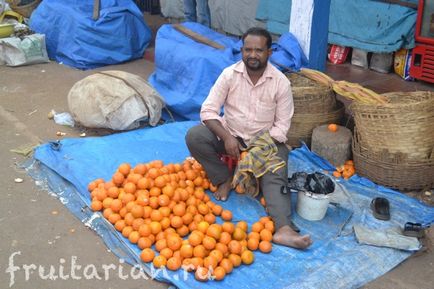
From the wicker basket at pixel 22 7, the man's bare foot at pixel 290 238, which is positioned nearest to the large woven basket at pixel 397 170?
the man's bare foot at pixel 290 238

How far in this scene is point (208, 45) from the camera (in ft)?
20.1

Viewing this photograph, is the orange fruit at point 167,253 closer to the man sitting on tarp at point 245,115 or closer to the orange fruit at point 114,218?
the orange fruit at point 114,218

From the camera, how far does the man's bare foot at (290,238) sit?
348cm

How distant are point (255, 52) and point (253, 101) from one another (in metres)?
0.43

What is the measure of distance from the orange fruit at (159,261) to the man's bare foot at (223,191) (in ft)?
3.25

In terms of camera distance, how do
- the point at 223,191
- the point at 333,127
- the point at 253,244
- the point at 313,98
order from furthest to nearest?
the point at 313,98 < the point at 333,127 < the point at 223,191 < the point at 253,244

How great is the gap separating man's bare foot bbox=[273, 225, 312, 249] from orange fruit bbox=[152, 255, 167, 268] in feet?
2.66

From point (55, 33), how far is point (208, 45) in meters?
3.46

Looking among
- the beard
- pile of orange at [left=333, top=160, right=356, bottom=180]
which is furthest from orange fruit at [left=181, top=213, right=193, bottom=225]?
pile of orange at [left=333, top=160, right=356, bottom=180]

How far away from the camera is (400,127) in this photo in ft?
13.9

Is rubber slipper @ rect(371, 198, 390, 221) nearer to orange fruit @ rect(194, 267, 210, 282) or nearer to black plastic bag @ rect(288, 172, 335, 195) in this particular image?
black plastic bag @ rect(288, 172, 335, 195)

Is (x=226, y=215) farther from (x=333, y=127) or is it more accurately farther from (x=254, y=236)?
(x=333, y=127)

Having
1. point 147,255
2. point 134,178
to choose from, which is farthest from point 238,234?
point 134,178

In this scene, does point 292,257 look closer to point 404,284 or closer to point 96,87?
point 404,284
